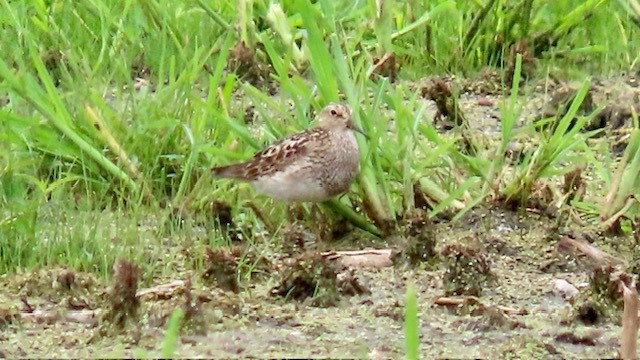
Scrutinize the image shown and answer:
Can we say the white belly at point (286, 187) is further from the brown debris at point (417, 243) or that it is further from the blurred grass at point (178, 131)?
the brown debris at point (417, 243)

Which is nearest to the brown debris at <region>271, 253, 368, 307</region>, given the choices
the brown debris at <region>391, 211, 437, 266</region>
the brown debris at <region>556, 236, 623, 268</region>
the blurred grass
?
the brown debris at <region>391, 211, 437, 266</region>

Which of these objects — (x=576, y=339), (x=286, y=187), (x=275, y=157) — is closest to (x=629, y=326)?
(x=576, y=339)

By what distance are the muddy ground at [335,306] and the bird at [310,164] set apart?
0.70 ft

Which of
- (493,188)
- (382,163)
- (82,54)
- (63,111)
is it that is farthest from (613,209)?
(82,54)

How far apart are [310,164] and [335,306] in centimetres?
131

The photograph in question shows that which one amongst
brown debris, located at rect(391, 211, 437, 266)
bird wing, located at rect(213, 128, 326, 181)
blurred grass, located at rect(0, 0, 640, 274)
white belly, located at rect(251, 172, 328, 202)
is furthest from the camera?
bird wing, located at rect(213, 128, 326, 181)

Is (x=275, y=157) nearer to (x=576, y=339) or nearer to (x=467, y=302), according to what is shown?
(x=467, y=302)

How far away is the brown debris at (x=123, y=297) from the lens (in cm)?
395

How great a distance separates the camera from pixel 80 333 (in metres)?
4.04

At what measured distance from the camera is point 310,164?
18.6 ft

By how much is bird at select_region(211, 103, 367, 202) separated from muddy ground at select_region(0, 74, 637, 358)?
21 cm

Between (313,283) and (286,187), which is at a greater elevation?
(286,187)

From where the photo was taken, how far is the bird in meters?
5.30

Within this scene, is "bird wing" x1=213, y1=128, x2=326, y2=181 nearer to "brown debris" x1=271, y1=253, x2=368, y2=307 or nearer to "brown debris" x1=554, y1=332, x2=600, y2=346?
"brown debris" x1=271, y1=253, x2=368, y2=307
